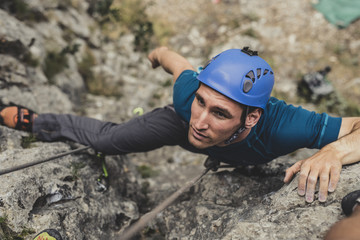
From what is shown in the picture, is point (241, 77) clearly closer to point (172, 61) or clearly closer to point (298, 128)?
point (298, 128)

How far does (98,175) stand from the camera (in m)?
3.44

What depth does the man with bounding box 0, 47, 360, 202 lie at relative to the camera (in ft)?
7.04

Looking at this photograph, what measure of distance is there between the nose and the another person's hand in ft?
2.71

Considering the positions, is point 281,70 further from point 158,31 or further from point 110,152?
point 110,152

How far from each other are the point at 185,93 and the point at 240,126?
2.34ft

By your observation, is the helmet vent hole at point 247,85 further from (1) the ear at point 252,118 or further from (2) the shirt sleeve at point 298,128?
(2) the shirt sleeve at point 298,128

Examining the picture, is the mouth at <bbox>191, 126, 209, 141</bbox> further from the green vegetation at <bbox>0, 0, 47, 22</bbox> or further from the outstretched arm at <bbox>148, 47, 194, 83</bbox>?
the green vegetation at <bbox>0, 0, 47, 22</bbox>

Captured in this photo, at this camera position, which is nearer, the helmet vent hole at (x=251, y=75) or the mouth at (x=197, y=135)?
the helmet vent hole at (x=251, y=75)

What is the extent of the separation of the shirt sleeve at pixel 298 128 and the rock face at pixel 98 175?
429mm

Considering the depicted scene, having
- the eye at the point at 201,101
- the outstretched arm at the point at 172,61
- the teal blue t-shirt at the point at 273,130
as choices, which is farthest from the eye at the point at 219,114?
the outstretched arm at the point at 172,61

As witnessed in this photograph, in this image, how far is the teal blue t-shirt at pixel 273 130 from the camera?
249 centimetres

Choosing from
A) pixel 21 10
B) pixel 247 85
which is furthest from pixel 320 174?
pixel 21 10

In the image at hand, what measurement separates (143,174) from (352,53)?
7916 mm

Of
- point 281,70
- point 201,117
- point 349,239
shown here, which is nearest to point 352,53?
point 281,70
